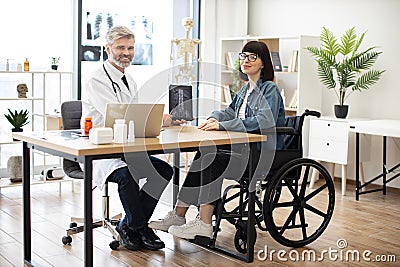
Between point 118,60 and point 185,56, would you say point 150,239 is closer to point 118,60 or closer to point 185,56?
point 118,60

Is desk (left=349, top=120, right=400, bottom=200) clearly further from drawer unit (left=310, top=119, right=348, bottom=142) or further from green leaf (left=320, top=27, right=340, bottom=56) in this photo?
green leaf (left=320, top=27, right=340, bottom=56)

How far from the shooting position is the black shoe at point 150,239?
3.80 m

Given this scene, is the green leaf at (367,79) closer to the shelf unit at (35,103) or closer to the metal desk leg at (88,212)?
the shelf unit at (35,103)

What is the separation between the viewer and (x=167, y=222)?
156 inches

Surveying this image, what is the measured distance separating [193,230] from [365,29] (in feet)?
10.8

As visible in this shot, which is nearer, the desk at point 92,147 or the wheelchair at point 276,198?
the desk at point 92,147

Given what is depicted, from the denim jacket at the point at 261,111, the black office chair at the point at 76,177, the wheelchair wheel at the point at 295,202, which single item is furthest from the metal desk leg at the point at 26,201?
the wheelchair wheel at the point at 295,202

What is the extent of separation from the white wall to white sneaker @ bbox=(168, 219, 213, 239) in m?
2.73

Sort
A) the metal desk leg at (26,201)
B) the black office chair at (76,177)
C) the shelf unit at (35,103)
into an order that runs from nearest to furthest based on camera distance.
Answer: the metal desk leg at (26,201), the black office chair at (76,177), the shelf unit at (35,103)

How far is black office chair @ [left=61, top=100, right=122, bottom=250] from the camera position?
12.8 feet

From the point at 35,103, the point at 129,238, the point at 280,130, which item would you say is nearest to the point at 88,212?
the point at 129,238

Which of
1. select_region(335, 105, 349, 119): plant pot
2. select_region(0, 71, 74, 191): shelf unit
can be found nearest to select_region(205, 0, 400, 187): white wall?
select_region(335, 105, 349, 119): plant pot

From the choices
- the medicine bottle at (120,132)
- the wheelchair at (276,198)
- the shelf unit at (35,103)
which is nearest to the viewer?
the medicine bottle at (120,132)

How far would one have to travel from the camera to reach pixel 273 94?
3836 mm
